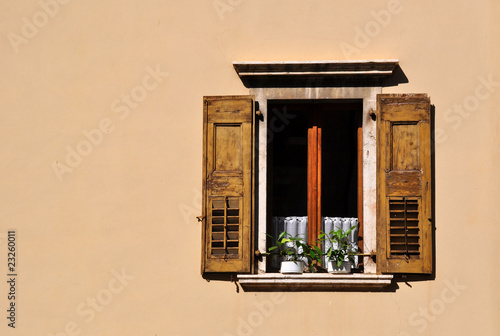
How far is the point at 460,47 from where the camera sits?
26.2ft

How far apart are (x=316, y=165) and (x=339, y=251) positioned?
33.8 inches

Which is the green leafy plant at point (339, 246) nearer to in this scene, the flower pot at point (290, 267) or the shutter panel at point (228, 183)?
the flower pot at point (290, 267)

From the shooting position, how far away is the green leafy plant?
790 centimetres

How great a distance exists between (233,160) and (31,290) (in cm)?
228

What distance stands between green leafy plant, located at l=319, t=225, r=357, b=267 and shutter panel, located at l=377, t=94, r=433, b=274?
1.01ft

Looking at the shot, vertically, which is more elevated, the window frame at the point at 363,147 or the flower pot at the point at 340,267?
the window frame at the point at 363,147

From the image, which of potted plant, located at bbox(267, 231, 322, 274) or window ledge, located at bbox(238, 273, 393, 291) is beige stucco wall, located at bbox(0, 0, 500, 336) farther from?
potted plant, located at bbox(267, 231, 322, 274)

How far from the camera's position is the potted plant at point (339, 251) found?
789 cm

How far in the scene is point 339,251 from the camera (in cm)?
791

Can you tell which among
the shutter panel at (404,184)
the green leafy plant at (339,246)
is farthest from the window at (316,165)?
the green leafy plant at (339,246)

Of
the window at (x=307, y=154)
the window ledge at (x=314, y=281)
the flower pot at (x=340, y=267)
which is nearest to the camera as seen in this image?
the window ledge at (x=314, y=281)

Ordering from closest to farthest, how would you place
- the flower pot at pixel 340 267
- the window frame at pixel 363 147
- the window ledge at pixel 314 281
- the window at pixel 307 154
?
the window ledge at pixel 314 281
the flower pot at pixel 340 267
the window frame at pixel 363 147
the window at pixel 307 154

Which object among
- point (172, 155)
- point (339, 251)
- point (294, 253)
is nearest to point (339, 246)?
point (339, 251)

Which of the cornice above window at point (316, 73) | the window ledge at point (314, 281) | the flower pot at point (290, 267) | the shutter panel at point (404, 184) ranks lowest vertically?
the window ledge at point (314, 281)
